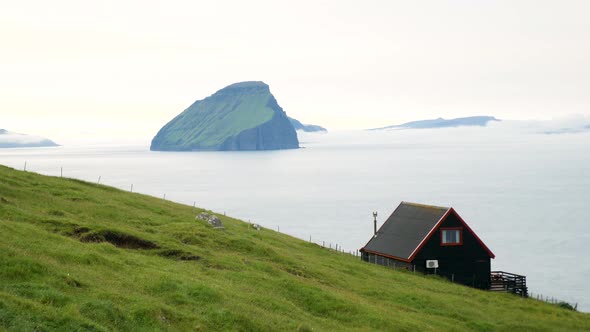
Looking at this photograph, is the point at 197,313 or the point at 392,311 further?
the point at 392,311

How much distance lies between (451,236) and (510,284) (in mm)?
7570

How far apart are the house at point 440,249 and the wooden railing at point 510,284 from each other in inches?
32.0

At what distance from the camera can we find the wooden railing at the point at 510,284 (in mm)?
57844

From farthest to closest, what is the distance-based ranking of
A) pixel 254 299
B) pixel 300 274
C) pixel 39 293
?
pixel 300 274
pixel 254 299
pixel 39 293

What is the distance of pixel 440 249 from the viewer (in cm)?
5984

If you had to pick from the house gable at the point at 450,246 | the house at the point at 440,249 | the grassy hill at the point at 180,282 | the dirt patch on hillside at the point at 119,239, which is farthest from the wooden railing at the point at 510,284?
the dirt patch on hillside at the point at 119,239

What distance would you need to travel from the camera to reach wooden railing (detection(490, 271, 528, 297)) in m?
57.8

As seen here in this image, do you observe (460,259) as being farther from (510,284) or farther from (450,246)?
(510,284)

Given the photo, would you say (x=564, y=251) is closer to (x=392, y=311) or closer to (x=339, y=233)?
(x=339, y=233)

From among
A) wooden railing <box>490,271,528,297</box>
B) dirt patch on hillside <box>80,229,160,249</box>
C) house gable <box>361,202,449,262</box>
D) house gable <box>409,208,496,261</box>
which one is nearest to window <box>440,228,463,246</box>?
house gable <box>409,208,496,261</box>

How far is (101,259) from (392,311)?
18.0 m

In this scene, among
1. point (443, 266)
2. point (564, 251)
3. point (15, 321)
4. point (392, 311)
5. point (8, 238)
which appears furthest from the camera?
point (564, 251)

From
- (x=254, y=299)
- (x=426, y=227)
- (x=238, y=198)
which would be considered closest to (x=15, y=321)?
(x=254, y=299)

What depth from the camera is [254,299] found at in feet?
98.5
